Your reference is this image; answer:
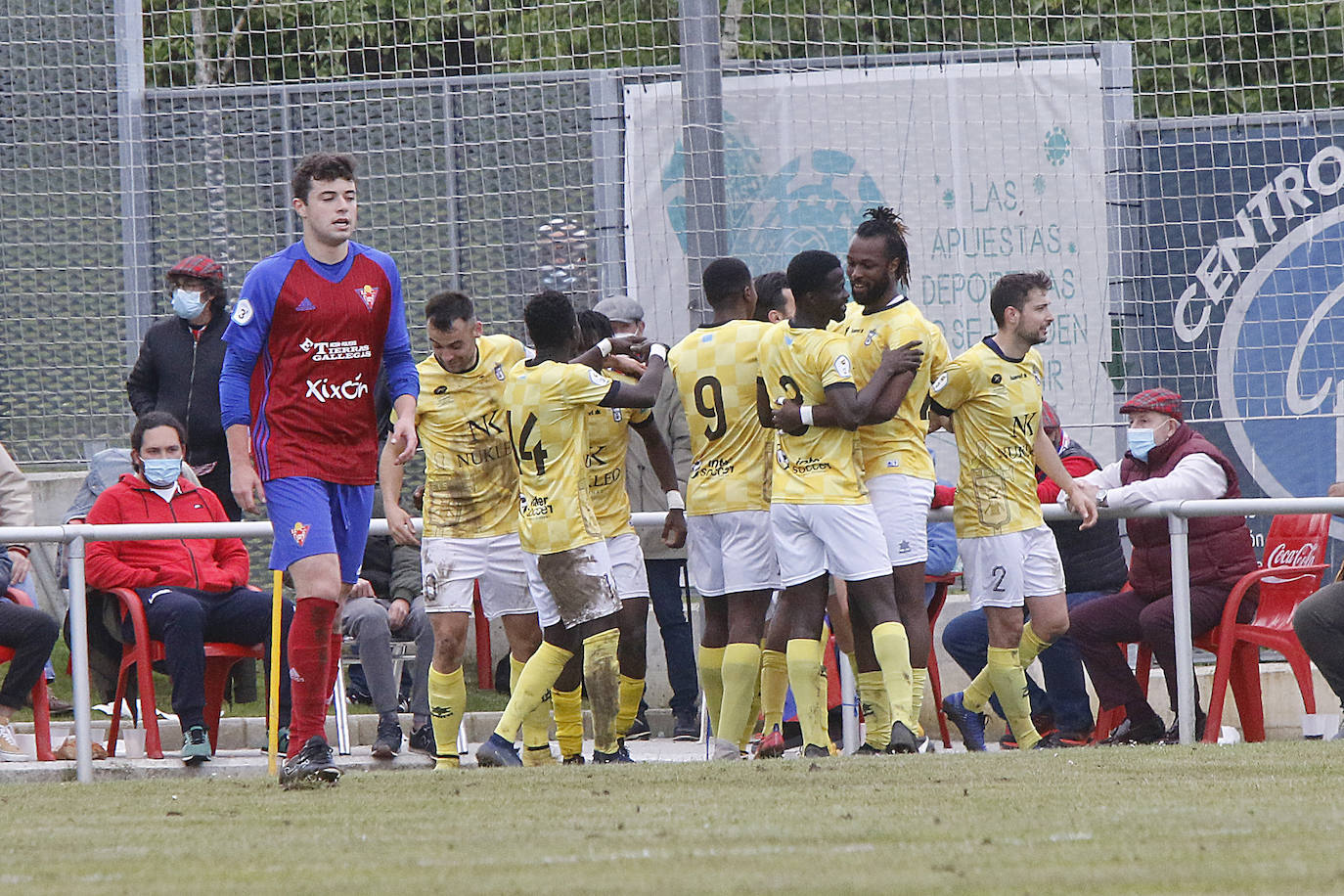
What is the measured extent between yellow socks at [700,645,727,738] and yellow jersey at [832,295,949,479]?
1.08m

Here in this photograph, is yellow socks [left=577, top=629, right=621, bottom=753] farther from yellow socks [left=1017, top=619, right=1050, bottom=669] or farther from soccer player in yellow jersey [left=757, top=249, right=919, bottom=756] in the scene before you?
yellow socks [left=1017, top=619, right=1050, bottom=669]

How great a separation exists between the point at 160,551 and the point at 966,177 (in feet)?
17.8

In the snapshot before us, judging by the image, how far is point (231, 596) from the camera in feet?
31.2

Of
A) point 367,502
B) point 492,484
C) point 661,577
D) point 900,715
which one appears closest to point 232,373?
point 367,502

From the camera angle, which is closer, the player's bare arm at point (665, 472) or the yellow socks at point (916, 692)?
the yellow socks at point (916, 692)

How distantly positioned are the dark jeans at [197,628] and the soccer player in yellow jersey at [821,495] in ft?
7.68

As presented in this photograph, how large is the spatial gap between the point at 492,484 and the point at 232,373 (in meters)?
2.08

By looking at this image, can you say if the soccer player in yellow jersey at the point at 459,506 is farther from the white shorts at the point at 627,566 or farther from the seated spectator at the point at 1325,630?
the seated spectator at the point at 1325,630

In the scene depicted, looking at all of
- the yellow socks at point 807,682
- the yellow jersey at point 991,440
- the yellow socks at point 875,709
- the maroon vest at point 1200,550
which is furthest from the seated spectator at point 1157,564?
the yellow socks at point 807,682

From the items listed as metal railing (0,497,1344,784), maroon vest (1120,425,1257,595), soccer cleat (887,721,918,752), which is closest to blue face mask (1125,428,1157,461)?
maroon vest (1120,425,1257,595)

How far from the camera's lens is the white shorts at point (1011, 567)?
863cm

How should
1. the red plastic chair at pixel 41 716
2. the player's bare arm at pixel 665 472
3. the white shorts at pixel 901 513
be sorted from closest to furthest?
the white shorts at pixel 901 513 < the player's bare arm at pixel 665 472 < the red plastic chair at pixel 41 716

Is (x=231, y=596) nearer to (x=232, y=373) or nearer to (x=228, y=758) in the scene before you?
(x=228, y=758)

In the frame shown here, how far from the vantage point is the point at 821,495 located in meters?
7.81
